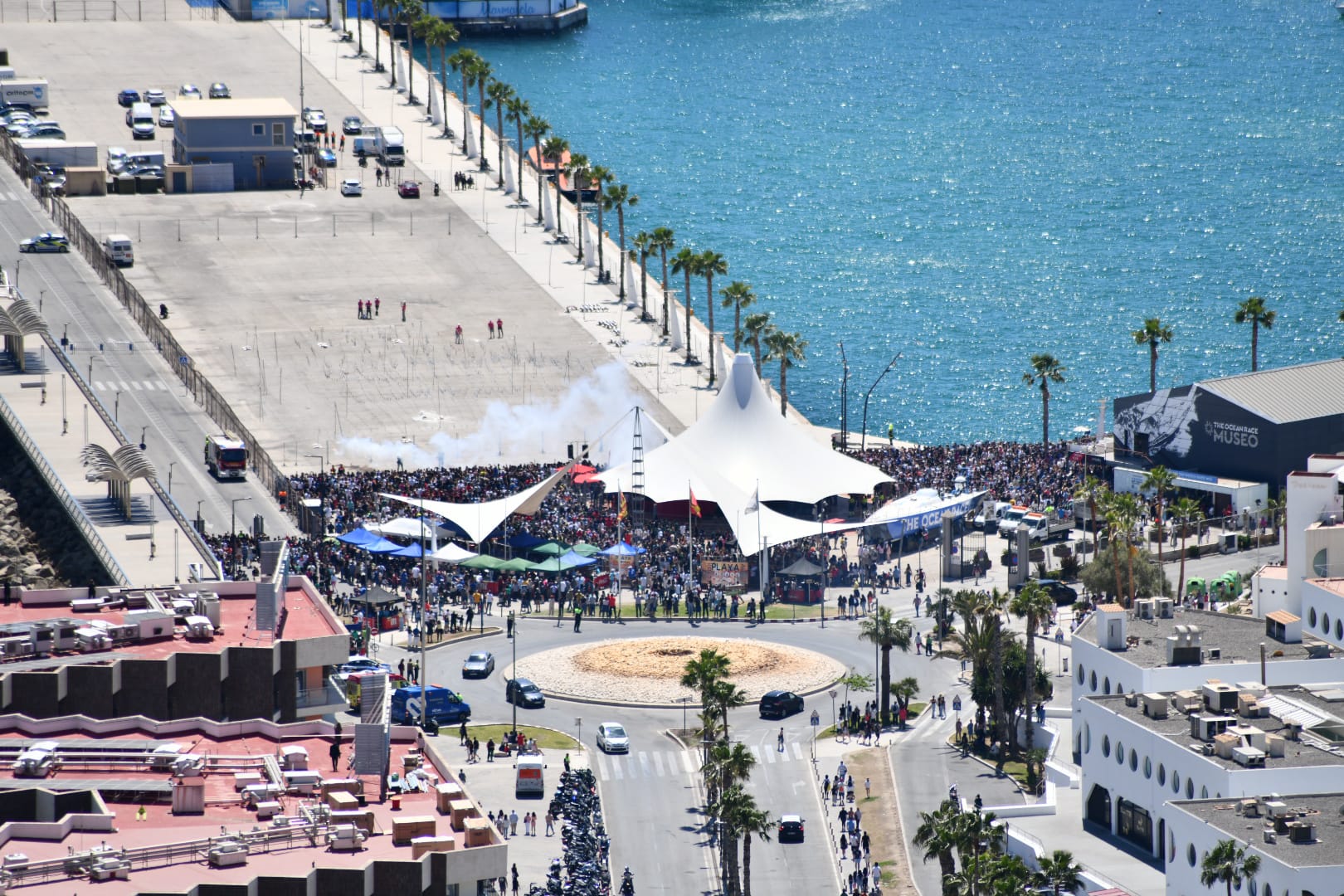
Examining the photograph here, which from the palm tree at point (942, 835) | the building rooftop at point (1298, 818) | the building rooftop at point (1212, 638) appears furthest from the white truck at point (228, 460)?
the building rooftop at point (1298, 818)

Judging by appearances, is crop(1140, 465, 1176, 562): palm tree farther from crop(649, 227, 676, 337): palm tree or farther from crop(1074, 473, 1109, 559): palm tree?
crop(649, 227, 676, 337): palm tree

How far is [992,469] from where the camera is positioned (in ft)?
488

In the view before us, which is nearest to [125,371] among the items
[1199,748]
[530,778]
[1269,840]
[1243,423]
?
[1243,423]

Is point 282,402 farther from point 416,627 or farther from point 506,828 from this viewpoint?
point 506,828

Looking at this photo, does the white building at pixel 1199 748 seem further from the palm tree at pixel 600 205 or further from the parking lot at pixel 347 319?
the palm tree at pixel 600 205

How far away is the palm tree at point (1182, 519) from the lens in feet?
424

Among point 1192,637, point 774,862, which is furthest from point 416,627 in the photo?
point 1192,637

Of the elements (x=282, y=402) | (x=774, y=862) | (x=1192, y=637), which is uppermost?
(x=282, y=402)

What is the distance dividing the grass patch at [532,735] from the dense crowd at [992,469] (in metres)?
34.3

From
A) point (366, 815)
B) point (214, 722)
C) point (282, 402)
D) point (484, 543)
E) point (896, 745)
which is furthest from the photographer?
point (282, 402)

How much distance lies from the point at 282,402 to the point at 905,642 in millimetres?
56812

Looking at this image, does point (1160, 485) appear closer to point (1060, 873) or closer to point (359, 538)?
point (359, 538)

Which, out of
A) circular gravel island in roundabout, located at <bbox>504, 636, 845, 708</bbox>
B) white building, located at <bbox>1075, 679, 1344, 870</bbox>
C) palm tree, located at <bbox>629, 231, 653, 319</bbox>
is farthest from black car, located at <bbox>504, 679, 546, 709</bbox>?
palm tree, located at <bbox>629, 231, 653, 319</bbox>

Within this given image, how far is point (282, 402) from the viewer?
16538cm
